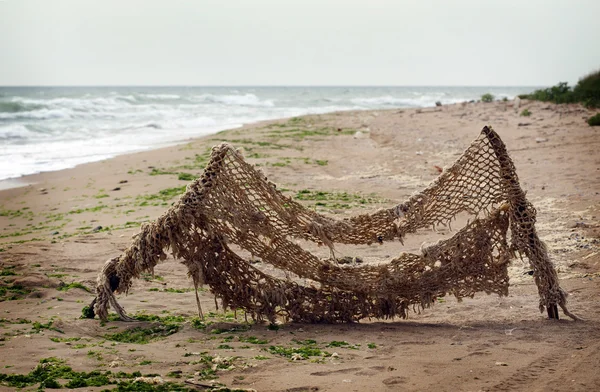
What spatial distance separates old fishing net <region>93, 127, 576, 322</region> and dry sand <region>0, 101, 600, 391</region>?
7.9 inches

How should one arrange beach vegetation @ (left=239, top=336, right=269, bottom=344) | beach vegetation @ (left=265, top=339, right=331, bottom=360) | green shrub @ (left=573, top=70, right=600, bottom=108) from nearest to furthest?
beach vegetation @ (left=265, top=339, right=331, bottom=360), beach vegetation @ (left=239, top=336, right=269, bottom=344), green shrub @ (left=573, top=70, right=600, bottom=108)

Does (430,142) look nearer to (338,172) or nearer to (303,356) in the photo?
(338,172)

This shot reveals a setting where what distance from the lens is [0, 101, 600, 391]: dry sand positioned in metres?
3.49

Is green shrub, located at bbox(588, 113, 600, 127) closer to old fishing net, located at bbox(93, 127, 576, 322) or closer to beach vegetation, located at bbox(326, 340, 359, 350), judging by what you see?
old fishing net, located at bbox(93, 127, 576, 322)

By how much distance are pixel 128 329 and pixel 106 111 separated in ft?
101

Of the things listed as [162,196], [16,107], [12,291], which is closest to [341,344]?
[12,291]

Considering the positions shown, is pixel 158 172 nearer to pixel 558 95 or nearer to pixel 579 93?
pixel 579 93

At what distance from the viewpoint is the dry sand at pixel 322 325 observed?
3490 millimetres

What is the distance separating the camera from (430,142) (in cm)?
1404

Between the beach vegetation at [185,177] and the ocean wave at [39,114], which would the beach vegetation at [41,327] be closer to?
the beach vegetation at [185,177]

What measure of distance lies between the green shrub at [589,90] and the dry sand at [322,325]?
5333 millimetres

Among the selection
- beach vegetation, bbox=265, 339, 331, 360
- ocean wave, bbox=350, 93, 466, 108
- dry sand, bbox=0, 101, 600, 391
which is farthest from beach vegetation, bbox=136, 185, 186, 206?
ocean wave, bbox=350, 93, 466, 108

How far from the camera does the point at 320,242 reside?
4.51 m

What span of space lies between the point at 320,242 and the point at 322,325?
0.58 meters
